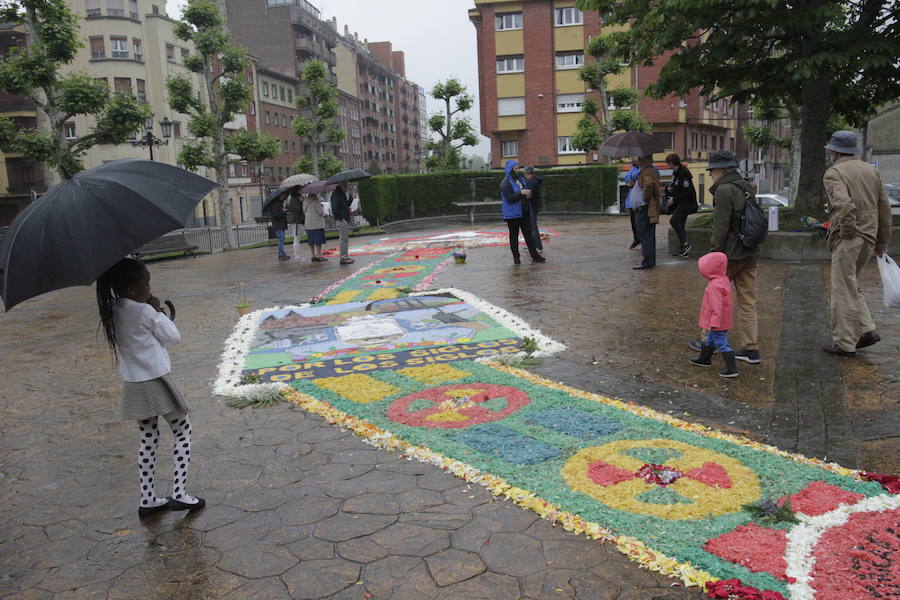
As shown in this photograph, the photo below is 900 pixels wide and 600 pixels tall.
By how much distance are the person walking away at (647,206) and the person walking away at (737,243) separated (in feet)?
19.2

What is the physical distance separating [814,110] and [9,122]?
21.6 m

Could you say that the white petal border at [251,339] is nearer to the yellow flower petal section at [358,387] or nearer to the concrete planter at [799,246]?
the yellow flower petal section at [358,387]

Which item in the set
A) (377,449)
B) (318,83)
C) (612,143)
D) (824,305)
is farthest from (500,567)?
(318,83)

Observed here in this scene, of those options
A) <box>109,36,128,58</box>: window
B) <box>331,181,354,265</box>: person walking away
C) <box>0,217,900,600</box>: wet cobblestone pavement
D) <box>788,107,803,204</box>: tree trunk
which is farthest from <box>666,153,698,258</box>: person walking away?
<box>109,36,128,58</box>: window

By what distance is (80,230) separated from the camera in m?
3.66

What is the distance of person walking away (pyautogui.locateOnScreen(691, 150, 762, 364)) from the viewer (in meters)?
6.52

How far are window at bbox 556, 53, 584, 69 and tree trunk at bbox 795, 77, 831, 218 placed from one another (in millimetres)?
36942

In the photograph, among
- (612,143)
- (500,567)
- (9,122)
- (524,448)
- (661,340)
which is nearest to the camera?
(500,567)

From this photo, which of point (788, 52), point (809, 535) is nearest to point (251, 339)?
point (809, 535)

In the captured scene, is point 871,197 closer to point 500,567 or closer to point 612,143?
point 500,567

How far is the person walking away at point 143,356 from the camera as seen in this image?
13.5ft

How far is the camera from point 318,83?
3856 centimetres

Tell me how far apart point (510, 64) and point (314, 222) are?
119ft

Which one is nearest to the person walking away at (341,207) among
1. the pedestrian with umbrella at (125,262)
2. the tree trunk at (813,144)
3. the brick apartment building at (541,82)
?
the tree trunk at (813,144)
